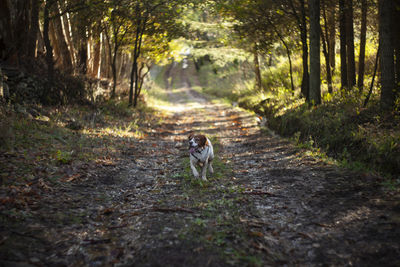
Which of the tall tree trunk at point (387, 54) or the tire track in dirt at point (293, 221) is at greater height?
the tall tree trunk at point (387, 54)

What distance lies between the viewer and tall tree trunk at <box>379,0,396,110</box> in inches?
278

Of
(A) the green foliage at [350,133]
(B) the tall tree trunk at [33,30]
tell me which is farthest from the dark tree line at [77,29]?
(A) the green foliage at [350,133]

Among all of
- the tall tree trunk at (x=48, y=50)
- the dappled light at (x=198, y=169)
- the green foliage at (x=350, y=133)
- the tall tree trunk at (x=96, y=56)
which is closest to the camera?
the dappled light at (x=198, y=169)

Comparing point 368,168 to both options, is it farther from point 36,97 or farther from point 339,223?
point 36,97

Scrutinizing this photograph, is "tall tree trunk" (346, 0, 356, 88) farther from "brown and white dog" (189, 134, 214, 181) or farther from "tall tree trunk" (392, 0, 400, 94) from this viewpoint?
"brown and white dog" (189, 134, 214, 181)

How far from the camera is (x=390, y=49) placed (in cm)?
708

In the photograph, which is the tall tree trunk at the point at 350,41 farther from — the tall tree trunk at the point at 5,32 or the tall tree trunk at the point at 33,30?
the tall tree trunk at the point at 5,32

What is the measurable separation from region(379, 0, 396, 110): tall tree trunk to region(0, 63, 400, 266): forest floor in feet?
8.00

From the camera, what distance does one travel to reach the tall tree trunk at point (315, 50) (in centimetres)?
1062

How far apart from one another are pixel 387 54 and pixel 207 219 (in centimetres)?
606

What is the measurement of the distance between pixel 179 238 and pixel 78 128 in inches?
301

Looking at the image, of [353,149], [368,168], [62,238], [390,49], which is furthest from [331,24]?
[62,238]

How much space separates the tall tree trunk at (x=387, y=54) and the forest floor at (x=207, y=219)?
8.00 feet

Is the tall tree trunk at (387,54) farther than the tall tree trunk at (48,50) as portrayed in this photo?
No
